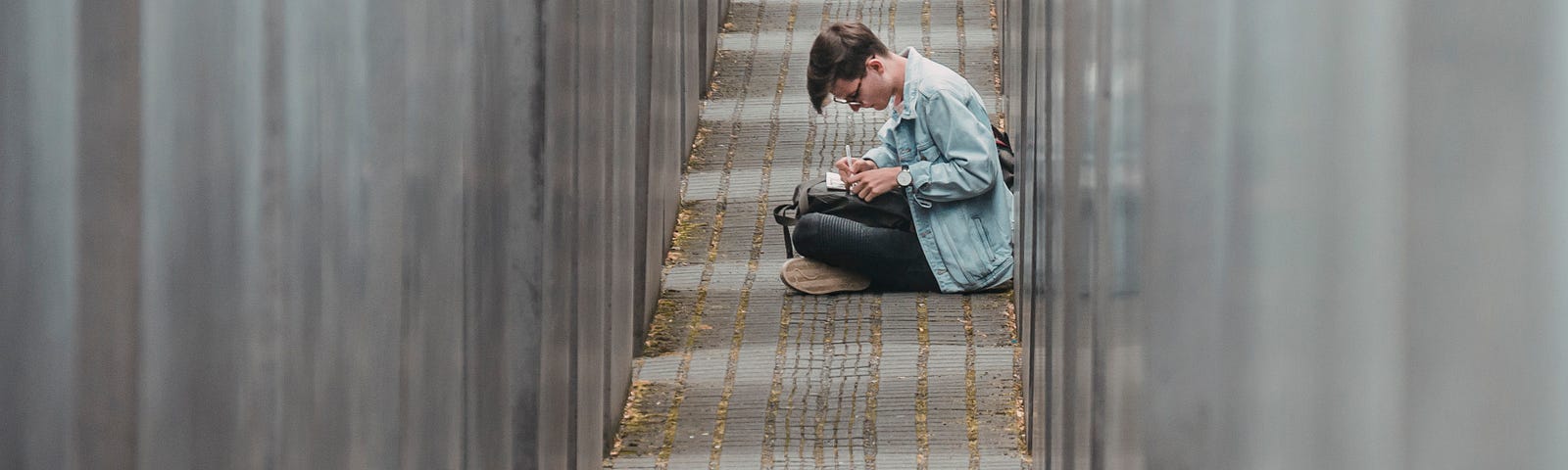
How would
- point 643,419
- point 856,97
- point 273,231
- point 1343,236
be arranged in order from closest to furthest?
1. point 1343,236
2. point 273,231
3. point 643,419
4. point 856,97

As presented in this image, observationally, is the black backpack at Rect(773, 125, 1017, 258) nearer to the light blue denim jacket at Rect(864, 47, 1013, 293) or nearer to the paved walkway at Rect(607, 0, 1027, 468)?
the light blue denim jacket at Rect(864, 47, 1013, 293)

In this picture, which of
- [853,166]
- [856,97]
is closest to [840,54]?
[856,97]

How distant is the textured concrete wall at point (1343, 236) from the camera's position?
90cm

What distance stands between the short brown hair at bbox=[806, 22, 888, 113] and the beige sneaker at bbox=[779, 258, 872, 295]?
66 centimetres

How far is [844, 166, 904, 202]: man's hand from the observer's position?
254 inches

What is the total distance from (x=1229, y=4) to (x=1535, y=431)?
745 millimetres

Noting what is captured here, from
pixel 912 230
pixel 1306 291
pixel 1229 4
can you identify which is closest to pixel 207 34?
pixel 1229 4

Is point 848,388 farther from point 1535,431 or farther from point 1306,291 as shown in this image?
point 1535,431

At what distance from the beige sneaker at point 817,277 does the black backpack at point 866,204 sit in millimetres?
73

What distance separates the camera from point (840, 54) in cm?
632

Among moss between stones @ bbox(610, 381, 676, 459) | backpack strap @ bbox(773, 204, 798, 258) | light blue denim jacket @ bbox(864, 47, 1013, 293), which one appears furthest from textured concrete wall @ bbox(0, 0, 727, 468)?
backpack strap @ bbox(773, 204, 798, 258)

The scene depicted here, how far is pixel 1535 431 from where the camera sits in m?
0.89

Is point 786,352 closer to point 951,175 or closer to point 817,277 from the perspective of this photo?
point 817,277

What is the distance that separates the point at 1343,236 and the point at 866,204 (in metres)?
5.37
